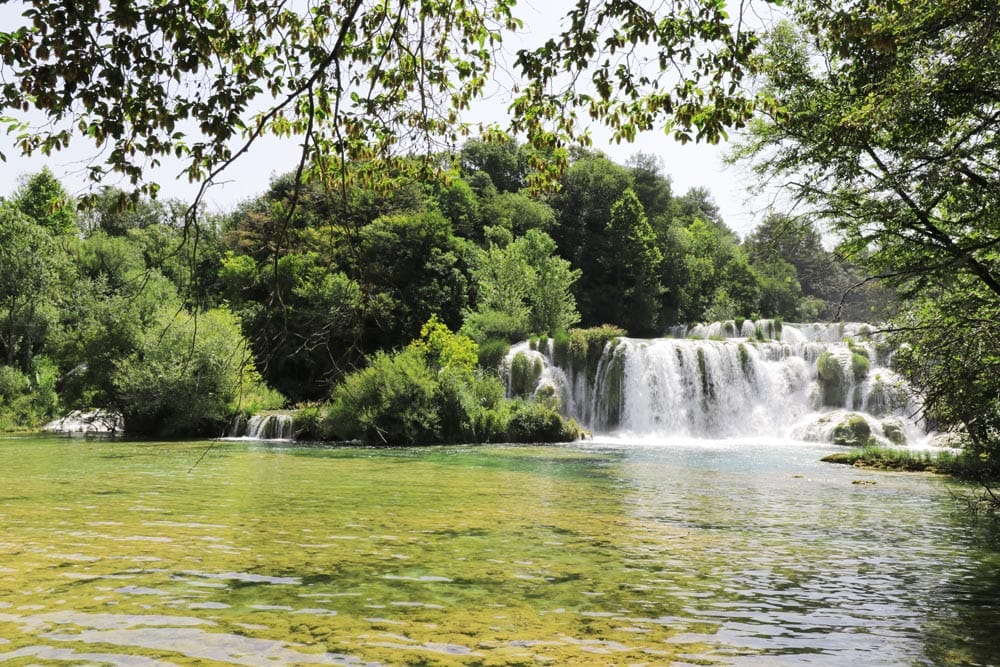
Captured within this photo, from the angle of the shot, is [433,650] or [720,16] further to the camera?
[720,16]

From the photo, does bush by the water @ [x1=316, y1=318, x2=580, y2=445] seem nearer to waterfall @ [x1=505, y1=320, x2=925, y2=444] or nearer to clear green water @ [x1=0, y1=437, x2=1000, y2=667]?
waterfall @ [x1=505, y1=320, x2=925, y2=444]

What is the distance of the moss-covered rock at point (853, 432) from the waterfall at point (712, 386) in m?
1.52

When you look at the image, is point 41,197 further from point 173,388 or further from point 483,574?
point 483,574

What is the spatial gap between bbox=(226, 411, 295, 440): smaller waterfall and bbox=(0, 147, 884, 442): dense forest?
0.75 metres

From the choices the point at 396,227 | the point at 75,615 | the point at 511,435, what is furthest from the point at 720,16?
the point at 396,227

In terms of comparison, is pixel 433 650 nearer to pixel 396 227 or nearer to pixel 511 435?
pixel 511 435

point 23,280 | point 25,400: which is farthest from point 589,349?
point 23,280

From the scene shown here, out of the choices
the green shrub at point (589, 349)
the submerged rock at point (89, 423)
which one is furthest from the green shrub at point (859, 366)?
the submerged rock at point (89, 423)

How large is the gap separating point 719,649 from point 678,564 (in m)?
2.76

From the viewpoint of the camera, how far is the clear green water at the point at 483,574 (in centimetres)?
516

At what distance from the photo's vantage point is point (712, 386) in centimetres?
3269

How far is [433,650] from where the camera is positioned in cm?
505

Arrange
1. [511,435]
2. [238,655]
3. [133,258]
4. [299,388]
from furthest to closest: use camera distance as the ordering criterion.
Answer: [133,258] → [299,388] → [511,435] → [238,655]

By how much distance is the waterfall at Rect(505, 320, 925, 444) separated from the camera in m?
31.7
